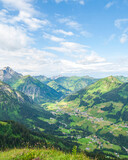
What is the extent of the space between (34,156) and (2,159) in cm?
298

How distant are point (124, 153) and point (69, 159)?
242757mm

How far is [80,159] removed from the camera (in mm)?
10195

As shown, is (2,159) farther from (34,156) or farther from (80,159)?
(80,159)

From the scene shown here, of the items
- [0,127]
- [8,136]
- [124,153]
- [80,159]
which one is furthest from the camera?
[124,153]

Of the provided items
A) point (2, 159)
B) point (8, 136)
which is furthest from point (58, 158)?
point (8, 136)

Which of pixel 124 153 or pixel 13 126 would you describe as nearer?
pixel 13 126

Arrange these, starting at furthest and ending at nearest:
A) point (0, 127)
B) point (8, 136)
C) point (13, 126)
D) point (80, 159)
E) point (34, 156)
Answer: point (13, 126) → point (0, 127) → point (8, 136) → point (80, 159) → point (34, 156)

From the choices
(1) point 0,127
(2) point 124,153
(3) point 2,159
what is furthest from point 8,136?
(2) point 124,153

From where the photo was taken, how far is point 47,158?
Answer: 32.3 feet

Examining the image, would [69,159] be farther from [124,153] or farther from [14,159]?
[124,153]

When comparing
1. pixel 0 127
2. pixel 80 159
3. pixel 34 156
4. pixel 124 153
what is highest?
pixel 34 156

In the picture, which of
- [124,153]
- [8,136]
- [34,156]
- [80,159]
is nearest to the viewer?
[34,156]

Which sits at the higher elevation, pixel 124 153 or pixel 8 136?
pixel 8 136

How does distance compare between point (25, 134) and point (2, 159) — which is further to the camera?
point (25, 134)
